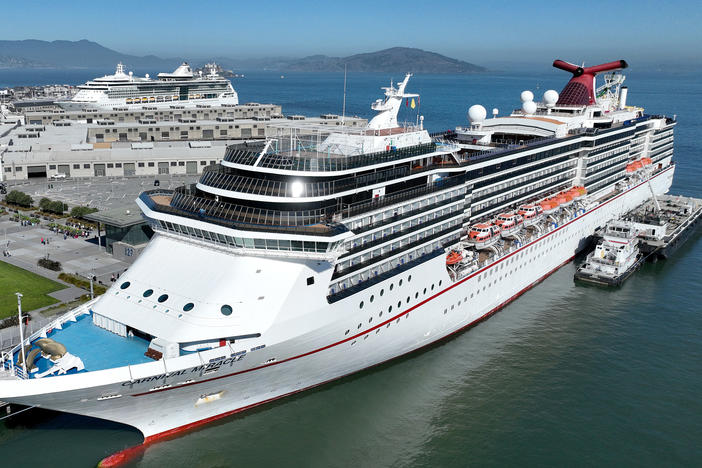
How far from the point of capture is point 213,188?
80.6 feet

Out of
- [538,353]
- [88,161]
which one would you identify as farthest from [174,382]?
[88,161]

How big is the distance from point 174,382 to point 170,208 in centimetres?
799

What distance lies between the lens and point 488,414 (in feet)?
84.6

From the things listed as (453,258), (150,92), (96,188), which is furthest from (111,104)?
(453,258)

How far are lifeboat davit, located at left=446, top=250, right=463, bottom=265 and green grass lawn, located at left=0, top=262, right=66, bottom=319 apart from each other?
24.3 metres

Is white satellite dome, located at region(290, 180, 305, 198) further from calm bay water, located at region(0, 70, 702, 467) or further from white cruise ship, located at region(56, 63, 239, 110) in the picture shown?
white cruise ship, located at region(56, 63, 239, 110)

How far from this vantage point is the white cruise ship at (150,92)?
11438 cm

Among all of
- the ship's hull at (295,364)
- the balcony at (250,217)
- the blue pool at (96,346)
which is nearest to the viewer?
the ship's hull at (295,364)

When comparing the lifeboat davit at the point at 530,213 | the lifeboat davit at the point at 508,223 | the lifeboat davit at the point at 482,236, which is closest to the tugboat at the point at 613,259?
the lifeboat davit at the point at 530,213

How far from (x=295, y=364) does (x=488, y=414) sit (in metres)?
9.68

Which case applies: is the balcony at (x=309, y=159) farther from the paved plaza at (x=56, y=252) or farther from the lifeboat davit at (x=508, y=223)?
the paved plaza at (x=56, y=252)

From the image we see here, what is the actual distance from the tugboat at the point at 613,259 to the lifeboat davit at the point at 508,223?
8241 mm

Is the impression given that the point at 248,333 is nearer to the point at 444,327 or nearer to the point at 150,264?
the point at 150,264

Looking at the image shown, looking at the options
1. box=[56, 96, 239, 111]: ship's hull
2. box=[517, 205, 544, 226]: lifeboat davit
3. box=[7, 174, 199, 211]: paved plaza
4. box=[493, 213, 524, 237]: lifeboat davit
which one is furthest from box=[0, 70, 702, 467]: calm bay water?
box=[56, 96, 239, 111]: ship's hull
